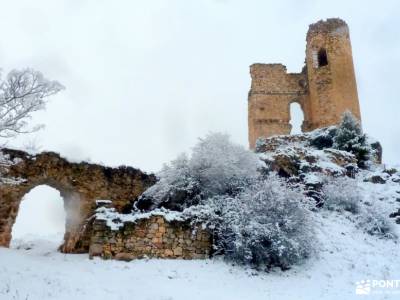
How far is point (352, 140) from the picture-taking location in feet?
63.1

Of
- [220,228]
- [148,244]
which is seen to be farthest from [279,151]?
[148,244]

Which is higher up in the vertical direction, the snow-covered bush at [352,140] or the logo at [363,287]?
the snow-covered bush at [352,140]

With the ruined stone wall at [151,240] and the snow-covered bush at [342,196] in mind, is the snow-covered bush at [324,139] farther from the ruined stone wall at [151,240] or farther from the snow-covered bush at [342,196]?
the ruined stone wall at [151,240]

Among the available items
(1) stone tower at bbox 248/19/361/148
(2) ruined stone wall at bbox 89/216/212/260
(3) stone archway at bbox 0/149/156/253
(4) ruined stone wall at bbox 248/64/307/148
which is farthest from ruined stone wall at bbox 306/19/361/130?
(2) ruined stone wall at bbox 89/216/212/260

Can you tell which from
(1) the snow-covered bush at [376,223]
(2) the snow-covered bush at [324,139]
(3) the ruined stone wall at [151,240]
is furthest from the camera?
(2) the snow-covered bush at [324,139]

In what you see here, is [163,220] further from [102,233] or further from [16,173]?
[16,173]

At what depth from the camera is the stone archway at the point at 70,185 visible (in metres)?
12.3

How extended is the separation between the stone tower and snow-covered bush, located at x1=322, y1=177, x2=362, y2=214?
43.1 feet

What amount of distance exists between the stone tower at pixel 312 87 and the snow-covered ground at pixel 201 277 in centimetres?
1644

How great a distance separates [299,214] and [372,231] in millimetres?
2875

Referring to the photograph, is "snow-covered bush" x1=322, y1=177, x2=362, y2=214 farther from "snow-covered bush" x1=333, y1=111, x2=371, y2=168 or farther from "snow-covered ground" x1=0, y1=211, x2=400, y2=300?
"snow-covered bush" x1=333, y1=111, x2=371, y2=168

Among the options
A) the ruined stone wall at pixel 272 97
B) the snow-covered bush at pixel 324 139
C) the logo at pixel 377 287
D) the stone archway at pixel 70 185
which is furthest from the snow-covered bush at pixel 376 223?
the ruined stone wall at pixel 272 97

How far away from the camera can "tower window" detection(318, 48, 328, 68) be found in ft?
93.7

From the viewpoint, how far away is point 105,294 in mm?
7930
